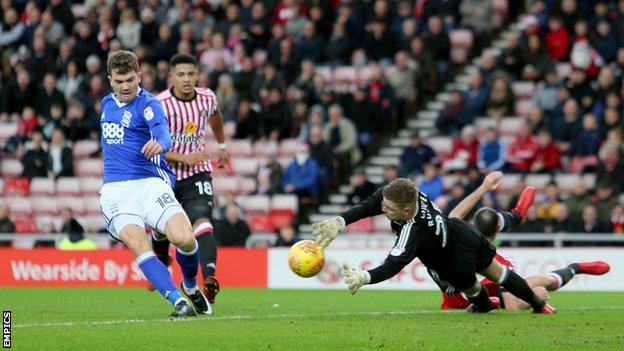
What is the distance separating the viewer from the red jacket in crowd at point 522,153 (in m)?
22.2

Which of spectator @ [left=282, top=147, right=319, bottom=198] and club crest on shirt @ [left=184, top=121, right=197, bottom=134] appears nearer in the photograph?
club crest on shirt @ [left=184, top=121, right=197, bottom=134]

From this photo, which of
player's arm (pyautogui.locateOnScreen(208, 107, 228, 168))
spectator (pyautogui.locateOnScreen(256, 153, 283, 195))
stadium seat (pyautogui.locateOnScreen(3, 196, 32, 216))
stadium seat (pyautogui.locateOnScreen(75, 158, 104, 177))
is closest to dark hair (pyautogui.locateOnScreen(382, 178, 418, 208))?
player's arm (pyautogui.locateOnScreen(208, 107, 228, 168))

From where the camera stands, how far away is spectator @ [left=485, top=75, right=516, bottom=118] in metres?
23.3

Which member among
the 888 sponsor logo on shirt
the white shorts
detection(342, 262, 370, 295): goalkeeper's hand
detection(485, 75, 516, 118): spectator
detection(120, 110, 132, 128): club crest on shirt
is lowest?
detection(342, 262, 370, 295): goalkeeper's hand

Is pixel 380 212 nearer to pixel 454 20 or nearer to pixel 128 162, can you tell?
pixel 128 162

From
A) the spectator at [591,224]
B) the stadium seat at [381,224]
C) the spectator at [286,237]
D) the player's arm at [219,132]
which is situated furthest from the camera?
the stadium seat at [381,224]

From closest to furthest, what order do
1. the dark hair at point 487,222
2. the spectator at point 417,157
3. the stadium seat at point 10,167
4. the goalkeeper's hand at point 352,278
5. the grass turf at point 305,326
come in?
the grass turf at point 305,326 → the goalkeeper's hand at point 352,278 → the dark hair at point 487,222 → the spectator at point 417,157 → the stadium seat at point 10,167

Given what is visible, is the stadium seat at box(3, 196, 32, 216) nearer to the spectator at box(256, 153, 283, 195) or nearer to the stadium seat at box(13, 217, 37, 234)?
the stadium seat at box(13, 217, 37, 234)

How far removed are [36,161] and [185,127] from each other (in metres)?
12.4

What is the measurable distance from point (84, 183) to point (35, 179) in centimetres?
96

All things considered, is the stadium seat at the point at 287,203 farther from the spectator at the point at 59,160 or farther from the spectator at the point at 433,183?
the spectator at the point at 59,160

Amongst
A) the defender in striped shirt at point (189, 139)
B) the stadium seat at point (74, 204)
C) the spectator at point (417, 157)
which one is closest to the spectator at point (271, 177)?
the spectator at point (417, 157)

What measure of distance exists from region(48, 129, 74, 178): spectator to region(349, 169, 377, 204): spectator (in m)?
6.03

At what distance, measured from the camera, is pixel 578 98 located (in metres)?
22.8
